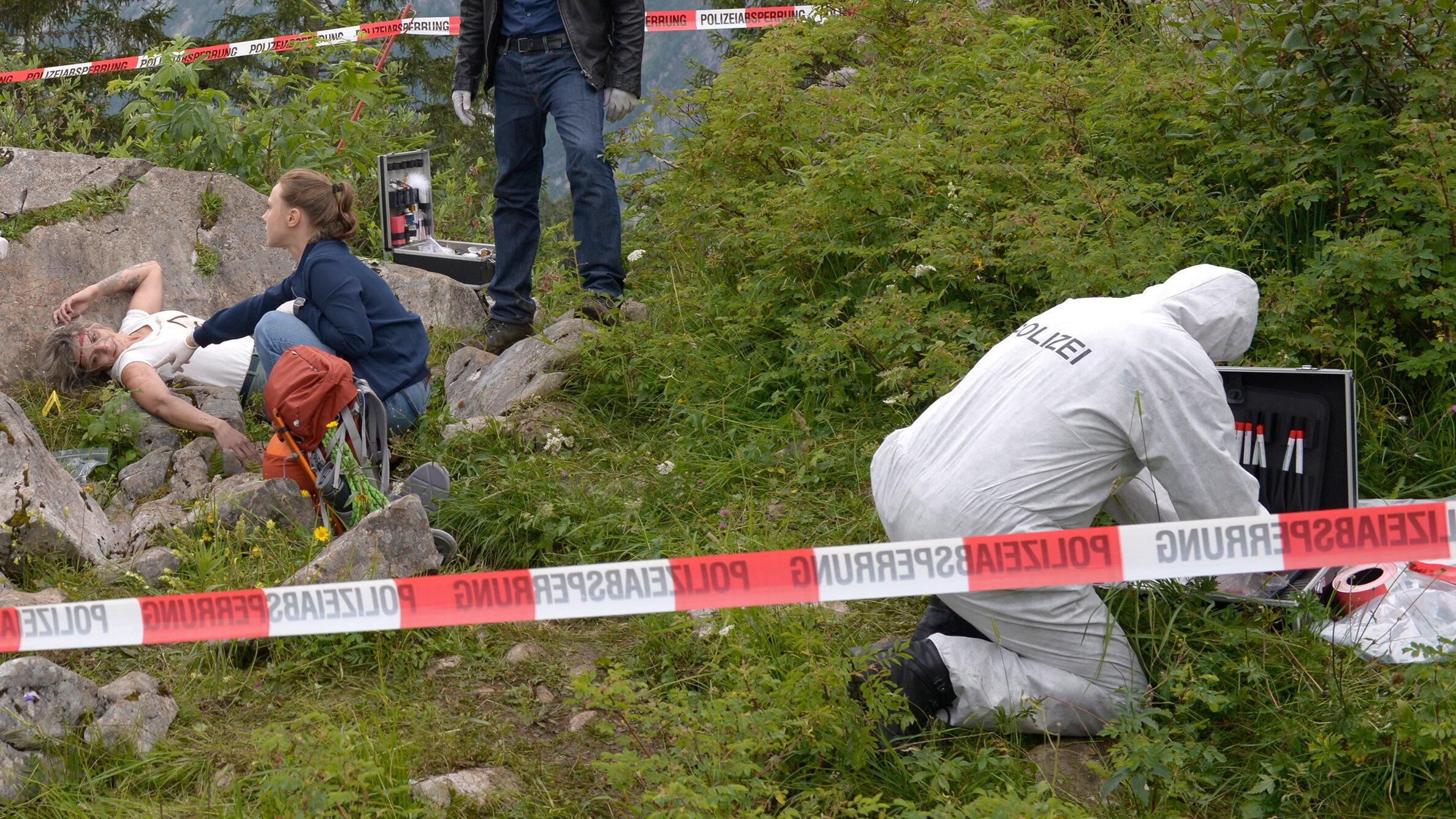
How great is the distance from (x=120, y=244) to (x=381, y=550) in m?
3.67

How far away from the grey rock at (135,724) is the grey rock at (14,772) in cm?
14

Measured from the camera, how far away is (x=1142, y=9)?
622 centimetres

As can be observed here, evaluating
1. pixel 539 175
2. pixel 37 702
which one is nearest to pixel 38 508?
pixel 37 702

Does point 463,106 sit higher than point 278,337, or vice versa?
point 463,106

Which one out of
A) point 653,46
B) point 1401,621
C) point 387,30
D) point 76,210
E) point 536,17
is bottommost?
point 1401,621

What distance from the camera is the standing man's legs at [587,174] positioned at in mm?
5594

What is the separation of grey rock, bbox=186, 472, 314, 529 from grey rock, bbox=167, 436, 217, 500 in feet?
1.85

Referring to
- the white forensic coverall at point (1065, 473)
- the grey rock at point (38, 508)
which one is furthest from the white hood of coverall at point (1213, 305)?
the grey rock at point (38, 508)

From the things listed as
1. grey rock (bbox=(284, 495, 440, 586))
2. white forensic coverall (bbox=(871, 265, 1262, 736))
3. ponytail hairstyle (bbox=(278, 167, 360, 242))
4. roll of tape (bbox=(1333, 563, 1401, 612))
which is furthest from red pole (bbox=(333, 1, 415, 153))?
roll of tape (bbox=(1333, 563, 1401, 612))

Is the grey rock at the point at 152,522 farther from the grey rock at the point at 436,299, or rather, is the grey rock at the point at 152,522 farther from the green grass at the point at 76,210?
the green grass at the point at 76,210

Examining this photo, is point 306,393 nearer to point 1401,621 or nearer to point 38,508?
point 38,508

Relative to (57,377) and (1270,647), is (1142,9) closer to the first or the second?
(1270,647)

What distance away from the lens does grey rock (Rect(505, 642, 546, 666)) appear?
351 centimetres

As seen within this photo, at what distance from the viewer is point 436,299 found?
658 cm
